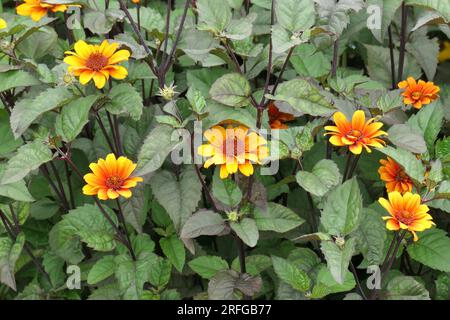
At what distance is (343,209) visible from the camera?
129 centimetres

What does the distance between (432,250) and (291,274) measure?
0.32 meters

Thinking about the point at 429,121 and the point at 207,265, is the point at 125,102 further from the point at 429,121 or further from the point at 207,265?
the point at 429,121

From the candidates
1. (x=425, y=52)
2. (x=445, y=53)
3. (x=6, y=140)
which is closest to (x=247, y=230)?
(x=6, y=140)

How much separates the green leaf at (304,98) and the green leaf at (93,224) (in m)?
0.48

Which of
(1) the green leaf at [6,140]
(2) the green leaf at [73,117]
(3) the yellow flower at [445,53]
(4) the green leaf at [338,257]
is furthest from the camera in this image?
(3) the yellow flower at [445,53]

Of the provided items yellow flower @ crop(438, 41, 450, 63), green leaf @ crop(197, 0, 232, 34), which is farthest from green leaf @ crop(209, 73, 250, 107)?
yellow flower @ crop(438, 41, 450, 63)

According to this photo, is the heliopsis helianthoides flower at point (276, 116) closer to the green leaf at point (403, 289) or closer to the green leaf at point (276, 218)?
the green leaf at point (276, 218)

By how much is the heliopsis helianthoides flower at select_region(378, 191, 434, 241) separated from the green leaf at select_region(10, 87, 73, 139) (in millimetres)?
678

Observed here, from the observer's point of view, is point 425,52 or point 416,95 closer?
point 416,95

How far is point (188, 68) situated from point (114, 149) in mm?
406

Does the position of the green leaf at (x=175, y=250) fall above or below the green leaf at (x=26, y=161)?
below

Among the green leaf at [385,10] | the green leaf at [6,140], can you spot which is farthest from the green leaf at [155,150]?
the green leaf at [385,10]

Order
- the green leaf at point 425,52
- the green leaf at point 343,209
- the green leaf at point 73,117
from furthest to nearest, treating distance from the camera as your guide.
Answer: the green leaf at point 425,52
the green leaf at point 73,117
the green leaf at point 343,209

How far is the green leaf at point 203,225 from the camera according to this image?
1.33 metres
